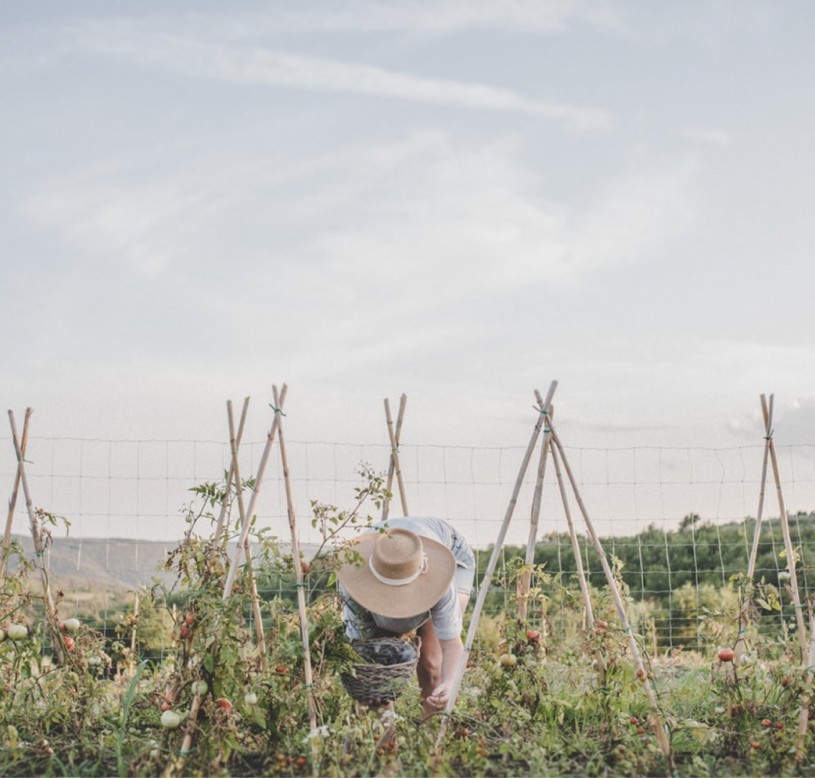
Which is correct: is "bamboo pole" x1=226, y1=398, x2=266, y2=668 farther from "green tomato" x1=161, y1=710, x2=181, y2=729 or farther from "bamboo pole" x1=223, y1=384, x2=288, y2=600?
A: "green tomato" x1=161, y1=710, x2=181, y2=729

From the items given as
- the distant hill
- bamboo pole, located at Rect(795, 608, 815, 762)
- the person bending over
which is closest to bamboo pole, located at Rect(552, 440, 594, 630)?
the person bending over

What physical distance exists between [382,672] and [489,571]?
2.28ft

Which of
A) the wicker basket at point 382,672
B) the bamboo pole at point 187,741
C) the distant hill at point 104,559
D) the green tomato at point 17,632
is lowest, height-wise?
the bamboo pole at point 187,741

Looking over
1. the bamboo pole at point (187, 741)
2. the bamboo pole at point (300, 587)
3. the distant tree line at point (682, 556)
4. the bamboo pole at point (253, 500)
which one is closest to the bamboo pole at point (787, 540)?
the bamboo pole at point (300, 587)

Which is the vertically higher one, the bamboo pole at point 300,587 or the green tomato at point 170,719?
the bamboo pole at point 300,587

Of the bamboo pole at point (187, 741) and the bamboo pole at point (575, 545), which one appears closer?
the bamboo pole at point (187, 741)

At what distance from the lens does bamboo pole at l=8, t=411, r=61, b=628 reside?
14.5 ft

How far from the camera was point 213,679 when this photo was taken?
12.7 feet

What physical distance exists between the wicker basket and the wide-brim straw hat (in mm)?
176

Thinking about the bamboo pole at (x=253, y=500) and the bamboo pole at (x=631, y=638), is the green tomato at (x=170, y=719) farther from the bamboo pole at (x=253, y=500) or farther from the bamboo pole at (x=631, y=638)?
the bamboo pole at (x=631, y=638)

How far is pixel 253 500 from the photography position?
4.30m

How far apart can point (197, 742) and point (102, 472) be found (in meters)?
2.85

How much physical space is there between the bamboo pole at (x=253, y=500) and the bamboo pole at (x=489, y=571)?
1046 mm

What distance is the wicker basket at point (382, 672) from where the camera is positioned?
12.8ft
